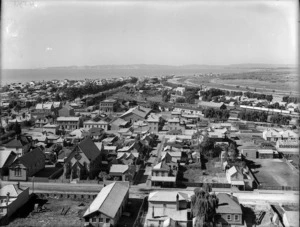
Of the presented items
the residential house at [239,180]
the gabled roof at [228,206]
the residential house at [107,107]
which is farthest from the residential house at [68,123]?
the gabled roof at [228,206]

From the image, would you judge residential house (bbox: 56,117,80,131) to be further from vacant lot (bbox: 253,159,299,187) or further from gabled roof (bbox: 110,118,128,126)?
vacant lot (bbox: 253,159,299,187)

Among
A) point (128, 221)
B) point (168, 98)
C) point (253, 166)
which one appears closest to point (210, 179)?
point (253, 166)

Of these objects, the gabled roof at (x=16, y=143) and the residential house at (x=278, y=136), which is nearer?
the gabled roof at (x=16, y=143)

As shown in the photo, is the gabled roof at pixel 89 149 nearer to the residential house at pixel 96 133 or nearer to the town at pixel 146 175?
the town at pixel 146 175

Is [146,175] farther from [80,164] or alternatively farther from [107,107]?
[107,107]

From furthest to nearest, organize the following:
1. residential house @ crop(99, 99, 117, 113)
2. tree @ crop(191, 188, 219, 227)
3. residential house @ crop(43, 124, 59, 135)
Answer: residential house @ crop(99, 99, 117, 113), residential house @ crop(43, 124, 59, 135), tree @ crop(191, 188, 219, 227)

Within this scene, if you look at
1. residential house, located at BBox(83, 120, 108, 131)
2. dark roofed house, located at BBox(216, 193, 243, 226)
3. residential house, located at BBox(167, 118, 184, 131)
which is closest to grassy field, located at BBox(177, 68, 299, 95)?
residential house, located at BBox(167, 118, 184, 131)
